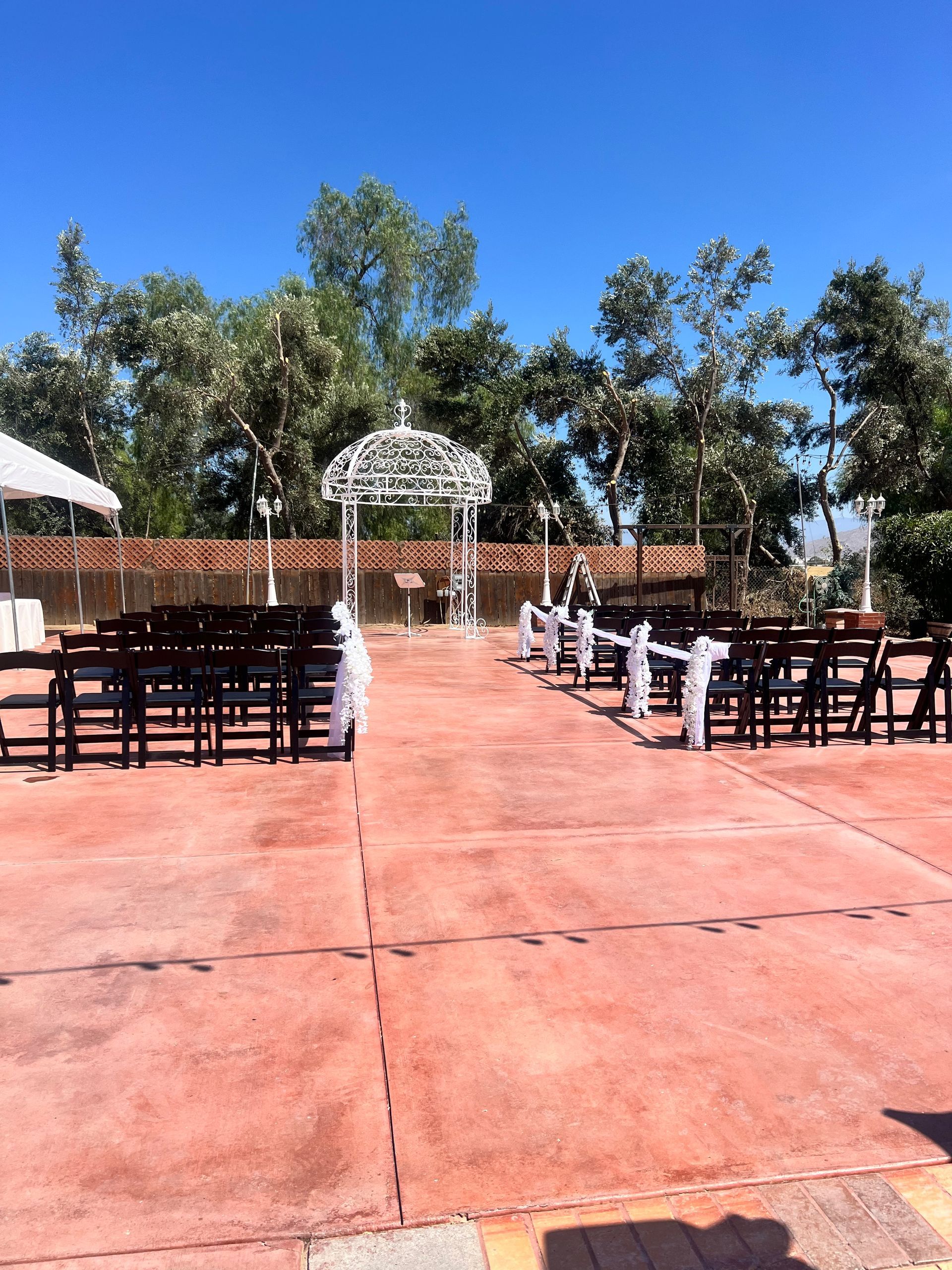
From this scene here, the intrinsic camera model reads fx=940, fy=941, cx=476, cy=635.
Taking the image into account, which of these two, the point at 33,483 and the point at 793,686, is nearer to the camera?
the point at 793,686

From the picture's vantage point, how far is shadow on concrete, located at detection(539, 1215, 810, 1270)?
2129 mm

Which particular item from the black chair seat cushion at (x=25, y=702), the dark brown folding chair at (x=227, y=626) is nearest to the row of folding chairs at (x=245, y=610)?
the dark brown folding chair at (x=227, y=626)

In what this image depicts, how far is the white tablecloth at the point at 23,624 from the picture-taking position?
14.2 m

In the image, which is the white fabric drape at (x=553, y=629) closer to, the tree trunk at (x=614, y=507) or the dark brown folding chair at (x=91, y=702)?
the dark brown folding chair at (x=91, y=702)

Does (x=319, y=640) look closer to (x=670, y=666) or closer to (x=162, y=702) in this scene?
(x=162, y=702)

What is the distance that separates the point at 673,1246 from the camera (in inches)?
86.0

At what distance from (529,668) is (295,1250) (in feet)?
37.8

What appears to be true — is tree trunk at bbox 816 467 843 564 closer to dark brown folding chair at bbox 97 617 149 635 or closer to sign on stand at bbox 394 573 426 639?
sign on stand at bbox 394 573 426 639

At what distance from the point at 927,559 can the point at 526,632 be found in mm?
9409

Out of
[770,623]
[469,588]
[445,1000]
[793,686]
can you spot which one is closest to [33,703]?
[445,1000]

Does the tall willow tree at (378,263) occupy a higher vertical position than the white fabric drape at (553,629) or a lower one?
higher

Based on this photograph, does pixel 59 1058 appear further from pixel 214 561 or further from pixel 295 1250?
pixel 214 561

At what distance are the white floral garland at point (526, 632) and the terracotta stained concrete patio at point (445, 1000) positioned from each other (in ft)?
26.8

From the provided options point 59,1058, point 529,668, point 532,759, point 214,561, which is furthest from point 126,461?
point 59,1058
